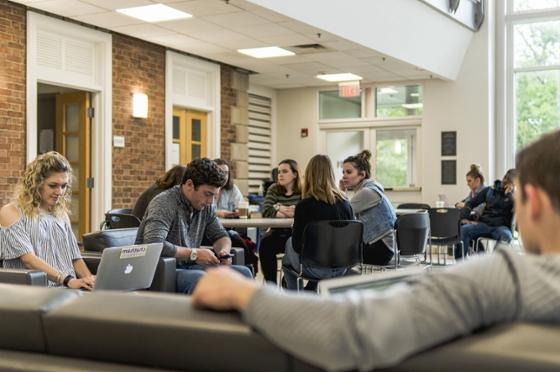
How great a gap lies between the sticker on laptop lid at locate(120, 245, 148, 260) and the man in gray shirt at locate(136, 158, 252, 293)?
481mm

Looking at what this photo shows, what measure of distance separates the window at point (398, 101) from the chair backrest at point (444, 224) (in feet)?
17.0

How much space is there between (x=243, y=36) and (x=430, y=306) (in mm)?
8071

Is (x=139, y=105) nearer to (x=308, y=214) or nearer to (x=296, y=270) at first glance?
(x=296, y=270)

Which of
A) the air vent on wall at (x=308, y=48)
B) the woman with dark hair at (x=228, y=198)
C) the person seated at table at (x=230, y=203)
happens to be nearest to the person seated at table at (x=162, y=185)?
the person seated at table at (x=230, y=203)

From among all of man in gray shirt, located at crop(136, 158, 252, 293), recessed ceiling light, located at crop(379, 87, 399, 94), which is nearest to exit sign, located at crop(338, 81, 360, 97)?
recessed ceiling light, located at crop(379, 87, 399, 94)

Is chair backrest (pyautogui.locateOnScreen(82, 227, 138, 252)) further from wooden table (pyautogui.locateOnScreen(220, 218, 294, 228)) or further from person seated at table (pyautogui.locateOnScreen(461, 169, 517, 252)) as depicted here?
person seated at table (pyautogui.locateOnScreen(461, 169, 517, 252))

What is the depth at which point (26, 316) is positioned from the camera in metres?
1.59

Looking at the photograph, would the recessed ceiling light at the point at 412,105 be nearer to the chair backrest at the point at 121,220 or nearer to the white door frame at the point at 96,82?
the white door frame at the point at 96,82

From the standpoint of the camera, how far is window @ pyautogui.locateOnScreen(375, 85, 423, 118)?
1273 centimetres

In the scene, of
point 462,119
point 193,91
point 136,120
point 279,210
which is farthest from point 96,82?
point 462,119

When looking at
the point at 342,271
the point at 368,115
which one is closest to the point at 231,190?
the point at 342,271

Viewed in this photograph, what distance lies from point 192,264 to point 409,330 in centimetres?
312

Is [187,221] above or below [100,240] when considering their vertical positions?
above

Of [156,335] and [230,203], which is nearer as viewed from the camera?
[156,335]
